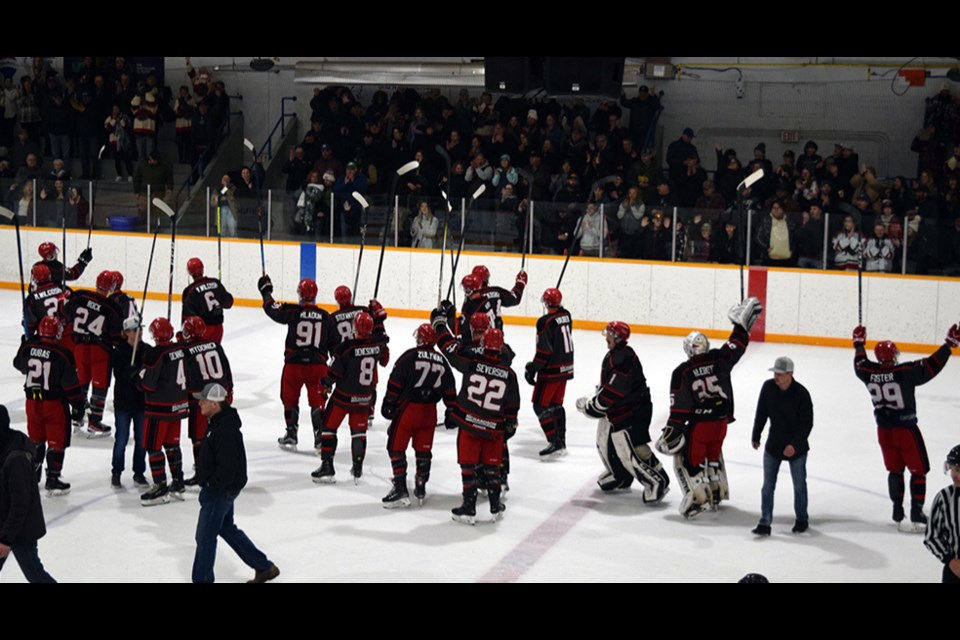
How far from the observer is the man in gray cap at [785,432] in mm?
8516

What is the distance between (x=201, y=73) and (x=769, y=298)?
479 inches

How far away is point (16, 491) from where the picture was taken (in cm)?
621

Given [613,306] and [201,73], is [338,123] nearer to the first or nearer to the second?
[201,73]

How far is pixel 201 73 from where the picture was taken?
23562 millimetres

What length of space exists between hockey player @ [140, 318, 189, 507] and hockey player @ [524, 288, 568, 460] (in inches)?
120

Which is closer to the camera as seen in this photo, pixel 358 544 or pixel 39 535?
pixel 39 535

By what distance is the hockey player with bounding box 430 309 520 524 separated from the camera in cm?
873

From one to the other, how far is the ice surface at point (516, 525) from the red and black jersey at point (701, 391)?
2.52ft

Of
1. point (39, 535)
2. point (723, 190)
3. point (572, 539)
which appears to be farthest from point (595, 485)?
point (723, 190)

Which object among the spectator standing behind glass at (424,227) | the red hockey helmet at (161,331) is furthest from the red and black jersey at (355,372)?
the spectator standing behind glass at (424,227)

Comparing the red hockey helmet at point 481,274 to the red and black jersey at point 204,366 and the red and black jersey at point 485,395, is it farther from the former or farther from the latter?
the red and black jersey at point 204,366

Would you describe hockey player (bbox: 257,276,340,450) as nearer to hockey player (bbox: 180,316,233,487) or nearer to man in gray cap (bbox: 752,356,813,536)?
hockey player (bbox: 180,316,233,487)

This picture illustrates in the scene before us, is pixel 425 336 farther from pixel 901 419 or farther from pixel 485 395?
pixel 901 419
